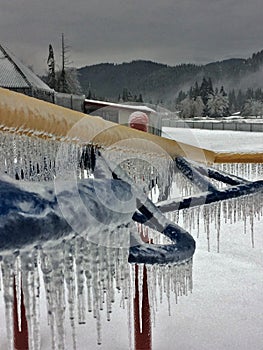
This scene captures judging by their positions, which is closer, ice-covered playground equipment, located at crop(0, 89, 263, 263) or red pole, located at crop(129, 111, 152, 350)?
ice-covered playground equipment, located at crop(0, 89, 263, 263)

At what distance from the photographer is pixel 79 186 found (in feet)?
3.25

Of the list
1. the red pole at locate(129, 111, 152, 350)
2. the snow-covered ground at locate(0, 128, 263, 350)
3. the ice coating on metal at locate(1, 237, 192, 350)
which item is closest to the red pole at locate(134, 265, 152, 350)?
the red pole at locate(129, 111, 152, 350)

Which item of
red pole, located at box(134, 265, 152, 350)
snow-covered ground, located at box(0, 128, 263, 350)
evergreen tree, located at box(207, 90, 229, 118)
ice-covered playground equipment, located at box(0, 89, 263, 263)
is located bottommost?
snow-covered ground, located at box(0, 128, 263, 350)

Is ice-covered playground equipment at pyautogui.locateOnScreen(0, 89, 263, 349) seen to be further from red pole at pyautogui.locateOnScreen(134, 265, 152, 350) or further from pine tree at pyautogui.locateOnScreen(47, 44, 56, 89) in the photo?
pine tree at pyautogui.locateOnScreen(47, 44, 56, 89)

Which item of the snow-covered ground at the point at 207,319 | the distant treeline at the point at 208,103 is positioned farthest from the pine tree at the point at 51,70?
the distant treeline at the point at 208,103

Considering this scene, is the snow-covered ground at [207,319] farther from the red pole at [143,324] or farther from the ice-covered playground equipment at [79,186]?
the ice-covered playground equipment at [79,186]

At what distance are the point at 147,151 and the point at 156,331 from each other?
200cm

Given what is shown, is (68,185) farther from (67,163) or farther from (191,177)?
(191,177)

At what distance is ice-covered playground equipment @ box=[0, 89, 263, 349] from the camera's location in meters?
0.85

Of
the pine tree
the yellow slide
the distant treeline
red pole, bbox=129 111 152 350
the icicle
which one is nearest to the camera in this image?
the icicle

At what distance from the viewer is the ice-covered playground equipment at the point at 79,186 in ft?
2.78

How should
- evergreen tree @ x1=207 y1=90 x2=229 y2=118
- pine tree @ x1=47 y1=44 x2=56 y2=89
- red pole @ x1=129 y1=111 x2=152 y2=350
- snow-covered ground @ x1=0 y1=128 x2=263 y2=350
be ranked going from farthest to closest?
evergreen tree @ x1=207 y1=90 x2=229 y2=118 → pine tree @ x1=47 y1=44 x2=56 y2=89 → snow-covered ground @ x1=0 y1=128 x2=263 y2=350 → red pole @ x1=129 y1=111 x2=152 y2=350

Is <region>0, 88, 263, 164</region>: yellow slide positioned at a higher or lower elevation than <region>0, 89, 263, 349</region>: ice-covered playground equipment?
higher

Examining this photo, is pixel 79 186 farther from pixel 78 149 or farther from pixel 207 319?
pixel 207 319
